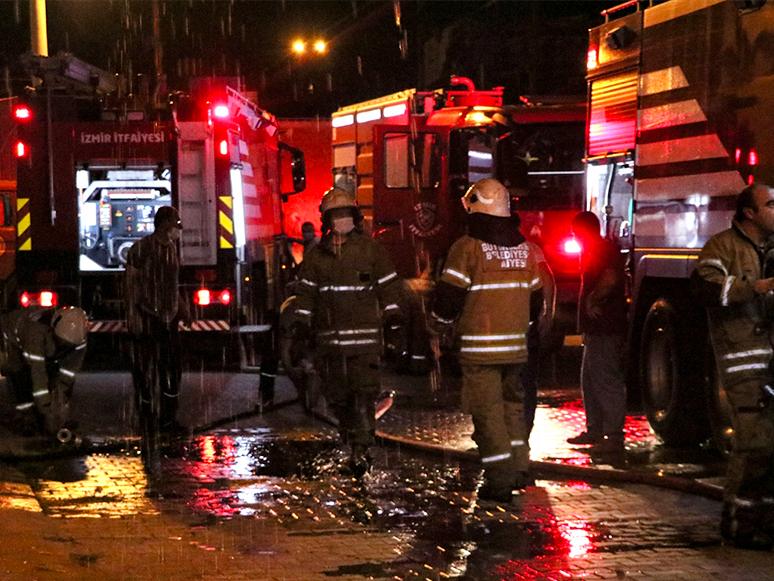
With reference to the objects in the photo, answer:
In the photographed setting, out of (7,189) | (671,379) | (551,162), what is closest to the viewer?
(671,379)

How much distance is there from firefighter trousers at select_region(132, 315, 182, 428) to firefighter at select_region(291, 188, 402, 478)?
2114 mm

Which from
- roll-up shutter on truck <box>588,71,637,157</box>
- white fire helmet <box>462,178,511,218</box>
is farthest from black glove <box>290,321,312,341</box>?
roll-up shutter on truck <box>588,71,637,157</box>

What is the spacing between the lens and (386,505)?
6.72m

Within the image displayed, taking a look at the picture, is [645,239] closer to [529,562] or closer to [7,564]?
[529,562]

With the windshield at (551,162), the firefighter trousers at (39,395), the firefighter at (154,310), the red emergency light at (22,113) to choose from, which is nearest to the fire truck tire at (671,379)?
the firefighter at (154,310)

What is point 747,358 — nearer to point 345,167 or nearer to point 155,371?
point 155,371

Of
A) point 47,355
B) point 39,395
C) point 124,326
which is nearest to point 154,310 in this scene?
point 47,355

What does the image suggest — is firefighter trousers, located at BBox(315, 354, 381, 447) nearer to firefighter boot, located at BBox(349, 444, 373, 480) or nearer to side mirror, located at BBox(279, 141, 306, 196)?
firefighter boot, located at BBox(349, 444, 373, 480)

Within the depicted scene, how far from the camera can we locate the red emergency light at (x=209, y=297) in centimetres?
1281

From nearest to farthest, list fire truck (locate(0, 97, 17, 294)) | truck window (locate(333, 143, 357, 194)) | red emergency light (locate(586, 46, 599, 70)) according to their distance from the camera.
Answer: red emergency light (locate(586, 46, 599, 70)), fire truck (locate(0, 97, 17, 294)), truck window (locate(333, 143, 357, 194))

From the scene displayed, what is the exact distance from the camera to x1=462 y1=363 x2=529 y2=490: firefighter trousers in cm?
671

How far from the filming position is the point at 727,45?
764 centimetres

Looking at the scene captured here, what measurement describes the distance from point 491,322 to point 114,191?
7036mm

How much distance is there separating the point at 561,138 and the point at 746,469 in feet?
28.8
